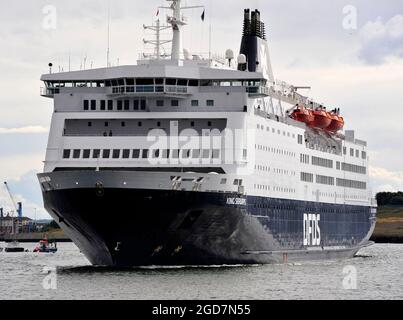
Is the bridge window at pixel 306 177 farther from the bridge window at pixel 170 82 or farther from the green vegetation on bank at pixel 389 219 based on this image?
the green vegetation on bank at pixel 389 219

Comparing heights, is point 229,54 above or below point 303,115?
above

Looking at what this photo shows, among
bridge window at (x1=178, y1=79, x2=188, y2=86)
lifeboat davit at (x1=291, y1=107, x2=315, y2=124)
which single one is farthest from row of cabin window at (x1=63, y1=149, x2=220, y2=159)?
lifeboat davit at (x1=291, y1=107, x2=315, y2=124)

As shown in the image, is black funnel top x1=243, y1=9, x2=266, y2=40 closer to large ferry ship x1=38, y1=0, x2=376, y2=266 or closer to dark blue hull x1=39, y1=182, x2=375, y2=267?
large ferry ship x1=38, y1=0, x2=376, y2=266

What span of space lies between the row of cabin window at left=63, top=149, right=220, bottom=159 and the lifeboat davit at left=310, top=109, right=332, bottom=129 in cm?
2056

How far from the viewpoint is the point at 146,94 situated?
6150 cm

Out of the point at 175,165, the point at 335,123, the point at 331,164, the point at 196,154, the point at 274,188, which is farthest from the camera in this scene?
the point at 335,123

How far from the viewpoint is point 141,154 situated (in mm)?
59781

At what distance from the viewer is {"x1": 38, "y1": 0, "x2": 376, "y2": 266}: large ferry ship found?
56.3 meters

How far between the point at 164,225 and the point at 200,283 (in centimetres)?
558

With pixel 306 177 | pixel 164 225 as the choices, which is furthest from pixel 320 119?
pixel 164 225

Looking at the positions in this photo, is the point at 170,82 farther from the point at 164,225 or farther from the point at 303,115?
the point at 303,115
